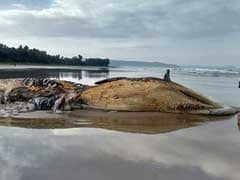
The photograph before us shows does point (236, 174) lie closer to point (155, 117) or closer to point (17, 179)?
point (17, 179)

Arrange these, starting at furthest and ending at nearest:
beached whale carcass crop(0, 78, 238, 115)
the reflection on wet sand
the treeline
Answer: the treeline, beached whale carcass crop(0, 78, 238, 115), the reflection on wet sand

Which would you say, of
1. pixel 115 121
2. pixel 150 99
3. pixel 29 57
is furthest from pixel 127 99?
pixel 29 57

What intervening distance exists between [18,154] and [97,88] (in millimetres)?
7295

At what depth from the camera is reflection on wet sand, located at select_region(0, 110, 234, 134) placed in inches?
352

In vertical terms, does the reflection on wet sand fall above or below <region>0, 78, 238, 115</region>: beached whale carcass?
below

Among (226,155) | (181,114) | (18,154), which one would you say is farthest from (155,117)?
(18,154)

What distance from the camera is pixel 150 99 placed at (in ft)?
39.7

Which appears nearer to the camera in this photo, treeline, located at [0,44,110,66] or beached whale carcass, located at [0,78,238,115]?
beached whale carcass, located at [0,78,238,115]

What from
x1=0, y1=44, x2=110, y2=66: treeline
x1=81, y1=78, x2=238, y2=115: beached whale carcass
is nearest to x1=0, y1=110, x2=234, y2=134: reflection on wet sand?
x1=81, y1=78, x2=238, y2=115: beached whale carcass

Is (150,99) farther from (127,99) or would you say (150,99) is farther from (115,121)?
(115,121)

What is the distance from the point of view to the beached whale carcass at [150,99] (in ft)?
38.3

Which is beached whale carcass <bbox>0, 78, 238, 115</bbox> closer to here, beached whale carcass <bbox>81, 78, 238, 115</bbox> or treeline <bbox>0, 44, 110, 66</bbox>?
beached whale carcass <bbox>81, 78, 238, 115</bbox>

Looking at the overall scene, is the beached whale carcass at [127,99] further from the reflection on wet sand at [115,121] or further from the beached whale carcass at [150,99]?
the reflection on wet sand at [115,121]

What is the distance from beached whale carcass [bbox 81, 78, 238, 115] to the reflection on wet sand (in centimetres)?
52
